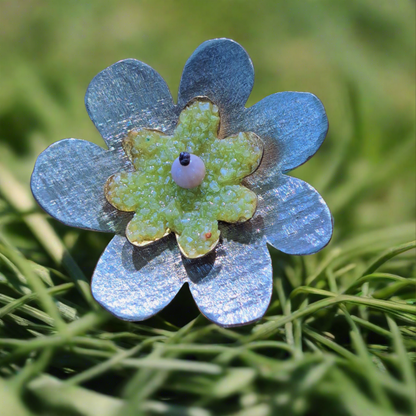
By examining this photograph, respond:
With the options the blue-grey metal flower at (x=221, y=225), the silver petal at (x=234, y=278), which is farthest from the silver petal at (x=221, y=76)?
the silver petal at (x=234, y=278)

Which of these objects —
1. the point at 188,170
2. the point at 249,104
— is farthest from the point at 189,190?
the point at 249,104

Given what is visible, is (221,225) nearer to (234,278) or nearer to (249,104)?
(234,278)

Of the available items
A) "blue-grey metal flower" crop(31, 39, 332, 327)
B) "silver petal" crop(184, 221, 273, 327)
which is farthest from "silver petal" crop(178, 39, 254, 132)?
"silver petal" crop(184, 221, 273, 327)

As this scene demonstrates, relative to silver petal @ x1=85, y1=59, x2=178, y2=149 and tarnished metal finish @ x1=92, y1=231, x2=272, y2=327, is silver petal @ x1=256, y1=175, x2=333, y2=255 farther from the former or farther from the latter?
silver petal @ x1=85, y1=59, x2=178, y2=149

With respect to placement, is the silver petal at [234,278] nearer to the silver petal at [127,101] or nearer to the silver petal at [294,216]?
the silver petal at [294,216]

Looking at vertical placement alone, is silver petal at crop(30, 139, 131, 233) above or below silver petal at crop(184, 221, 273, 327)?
above

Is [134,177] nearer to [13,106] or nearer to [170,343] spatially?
[170,343]

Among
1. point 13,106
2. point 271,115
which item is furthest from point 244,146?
point 13,106
